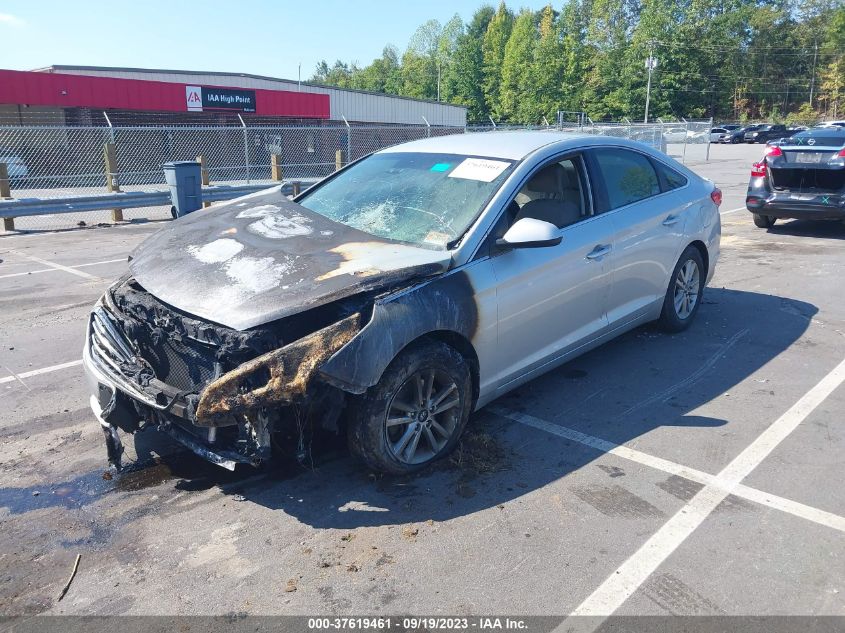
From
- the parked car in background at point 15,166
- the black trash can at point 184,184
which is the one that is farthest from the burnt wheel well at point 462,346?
the parked car in background at point 15,166

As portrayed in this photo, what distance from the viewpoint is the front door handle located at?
4.71m

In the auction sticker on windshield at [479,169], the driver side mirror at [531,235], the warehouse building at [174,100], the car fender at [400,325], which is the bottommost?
the car fender at [400,325]

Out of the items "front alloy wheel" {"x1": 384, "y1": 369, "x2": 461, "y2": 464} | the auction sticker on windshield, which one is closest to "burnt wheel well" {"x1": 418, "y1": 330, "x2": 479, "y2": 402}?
"front alloy wheel" {"x1": 384, "y1": 369, "x2": 461, "y2": 464}

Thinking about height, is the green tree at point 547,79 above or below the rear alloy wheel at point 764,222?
above

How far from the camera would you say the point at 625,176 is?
533 cm

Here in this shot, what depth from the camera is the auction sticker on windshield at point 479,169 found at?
4398 mm

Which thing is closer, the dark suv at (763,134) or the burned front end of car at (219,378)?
the burned front end of car at (219,378)

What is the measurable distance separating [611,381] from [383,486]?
2.24 metres

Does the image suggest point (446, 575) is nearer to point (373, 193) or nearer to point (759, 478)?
point (759, 478)

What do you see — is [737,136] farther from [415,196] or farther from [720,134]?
[415,196]

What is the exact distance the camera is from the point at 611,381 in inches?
204

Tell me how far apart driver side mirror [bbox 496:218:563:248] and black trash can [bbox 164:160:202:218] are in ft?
29.7

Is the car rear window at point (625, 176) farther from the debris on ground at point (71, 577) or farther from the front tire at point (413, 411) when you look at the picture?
the debris on ground at point (71, 577)

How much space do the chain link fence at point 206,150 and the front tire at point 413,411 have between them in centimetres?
1478
